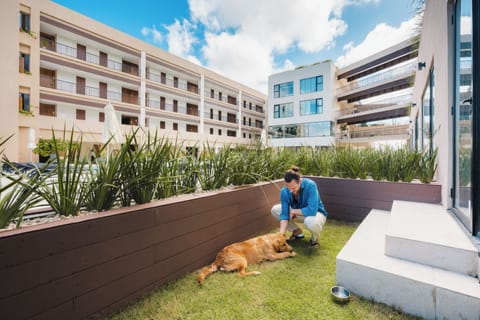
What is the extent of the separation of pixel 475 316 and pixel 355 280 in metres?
0.66

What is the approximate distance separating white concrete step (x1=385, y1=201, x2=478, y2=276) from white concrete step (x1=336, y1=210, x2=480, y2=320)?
0.19 ft

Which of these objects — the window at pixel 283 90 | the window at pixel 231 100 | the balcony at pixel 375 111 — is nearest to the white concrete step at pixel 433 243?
the balcony at pixel 375 111

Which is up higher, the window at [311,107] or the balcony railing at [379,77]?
the balcony railing at [379,77]

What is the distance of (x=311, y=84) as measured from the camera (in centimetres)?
2248

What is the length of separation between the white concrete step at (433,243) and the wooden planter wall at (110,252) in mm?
1646

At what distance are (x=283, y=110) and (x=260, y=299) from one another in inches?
949

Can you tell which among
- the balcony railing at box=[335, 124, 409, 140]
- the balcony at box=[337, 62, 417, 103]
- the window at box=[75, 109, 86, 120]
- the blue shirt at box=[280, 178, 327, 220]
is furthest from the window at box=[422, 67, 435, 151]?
the balcony at box=[337, 62, 417, 103]

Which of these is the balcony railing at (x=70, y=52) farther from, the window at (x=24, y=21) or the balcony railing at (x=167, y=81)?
the balcony railing at (x=167, y=81)

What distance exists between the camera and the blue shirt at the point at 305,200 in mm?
2629

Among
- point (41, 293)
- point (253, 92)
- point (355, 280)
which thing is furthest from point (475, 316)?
point (253, 92)

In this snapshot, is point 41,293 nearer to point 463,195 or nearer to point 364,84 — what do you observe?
point 463,195

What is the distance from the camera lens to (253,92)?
30.0m

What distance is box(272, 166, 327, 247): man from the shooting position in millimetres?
2590

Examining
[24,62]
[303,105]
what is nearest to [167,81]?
[24,62]
